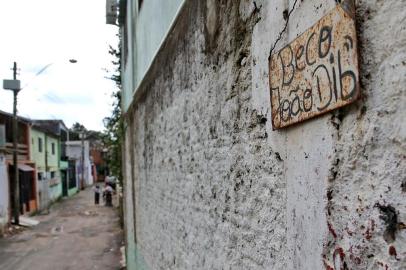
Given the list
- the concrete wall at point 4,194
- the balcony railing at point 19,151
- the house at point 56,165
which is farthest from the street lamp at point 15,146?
the house at point 56,165

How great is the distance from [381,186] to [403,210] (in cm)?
14

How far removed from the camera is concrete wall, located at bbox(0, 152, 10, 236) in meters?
21.7

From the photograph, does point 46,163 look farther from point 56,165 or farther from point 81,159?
point 81,159

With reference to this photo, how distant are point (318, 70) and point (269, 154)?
85 centimetres

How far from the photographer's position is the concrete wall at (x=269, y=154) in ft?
5.88

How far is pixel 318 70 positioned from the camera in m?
2.17

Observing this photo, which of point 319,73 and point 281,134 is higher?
point 319,73

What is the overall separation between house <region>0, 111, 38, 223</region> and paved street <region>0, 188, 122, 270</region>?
4.90ft

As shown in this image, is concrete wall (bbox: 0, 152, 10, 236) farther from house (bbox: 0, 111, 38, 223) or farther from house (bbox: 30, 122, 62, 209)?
house (bbox: 30, 122, 62, 209)

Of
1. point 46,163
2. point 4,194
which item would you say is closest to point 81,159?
point 46,163

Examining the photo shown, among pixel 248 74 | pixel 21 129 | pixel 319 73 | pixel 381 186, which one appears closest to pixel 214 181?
pixel 248 74

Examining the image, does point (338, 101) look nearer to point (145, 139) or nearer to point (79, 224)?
point (145, 139)

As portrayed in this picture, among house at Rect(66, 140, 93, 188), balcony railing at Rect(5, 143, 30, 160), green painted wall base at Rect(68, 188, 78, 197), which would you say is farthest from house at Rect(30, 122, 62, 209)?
house at Rect(66, 140, 93, 188)

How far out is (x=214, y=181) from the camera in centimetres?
409
